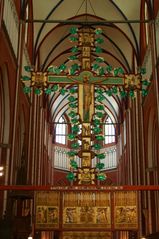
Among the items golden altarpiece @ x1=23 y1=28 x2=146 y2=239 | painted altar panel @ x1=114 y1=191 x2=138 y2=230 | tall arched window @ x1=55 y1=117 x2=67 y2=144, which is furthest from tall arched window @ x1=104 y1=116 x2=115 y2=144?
painted altar panel @ x1=114 y1=191 x2=138 y2=230

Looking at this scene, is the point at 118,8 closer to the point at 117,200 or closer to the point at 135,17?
the point at 135,17

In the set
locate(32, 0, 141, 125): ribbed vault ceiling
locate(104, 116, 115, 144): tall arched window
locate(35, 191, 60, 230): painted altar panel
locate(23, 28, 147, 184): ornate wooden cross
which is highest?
locate(32, 0, 141, 125): ribbed vault ceiling

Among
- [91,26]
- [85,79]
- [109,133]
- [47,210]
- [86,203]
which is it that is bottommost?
[47,210]

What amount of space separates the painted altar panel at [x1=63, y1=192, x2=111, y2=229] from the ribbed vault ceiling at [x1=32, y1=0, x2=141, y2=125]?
11382 millimetres

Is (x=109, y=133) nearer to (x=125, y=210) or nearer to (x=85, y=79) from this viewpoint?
(x=85, y=79)

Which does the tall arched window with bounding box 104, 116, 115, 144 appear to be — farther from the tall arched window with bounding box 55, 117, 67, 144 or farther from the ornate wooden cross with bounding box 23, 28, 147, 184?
the ornate wooden cross with bounding box 23, 28, 147, 184

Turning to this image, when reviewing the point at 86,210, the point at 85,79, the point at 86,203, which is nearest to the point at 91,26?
the point at 85,79

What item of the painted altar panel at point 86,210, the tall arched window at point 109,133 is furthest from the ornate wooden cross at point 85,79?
the tall arched window at point 109,133

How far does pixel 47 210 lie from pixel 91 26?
14.0 metres

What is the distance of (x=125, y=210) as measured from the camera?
17.3m

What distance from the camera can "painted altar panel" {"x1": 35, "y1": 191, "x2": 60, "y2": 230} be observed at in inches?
677

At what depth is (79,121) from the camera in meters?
17.3

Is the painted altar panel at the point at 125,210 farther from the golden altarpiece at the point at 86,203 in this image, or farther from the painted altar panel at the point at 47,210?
the painted altar panel at the point at 47,210

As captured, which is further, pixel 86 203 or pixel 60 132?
pixel 60 132
